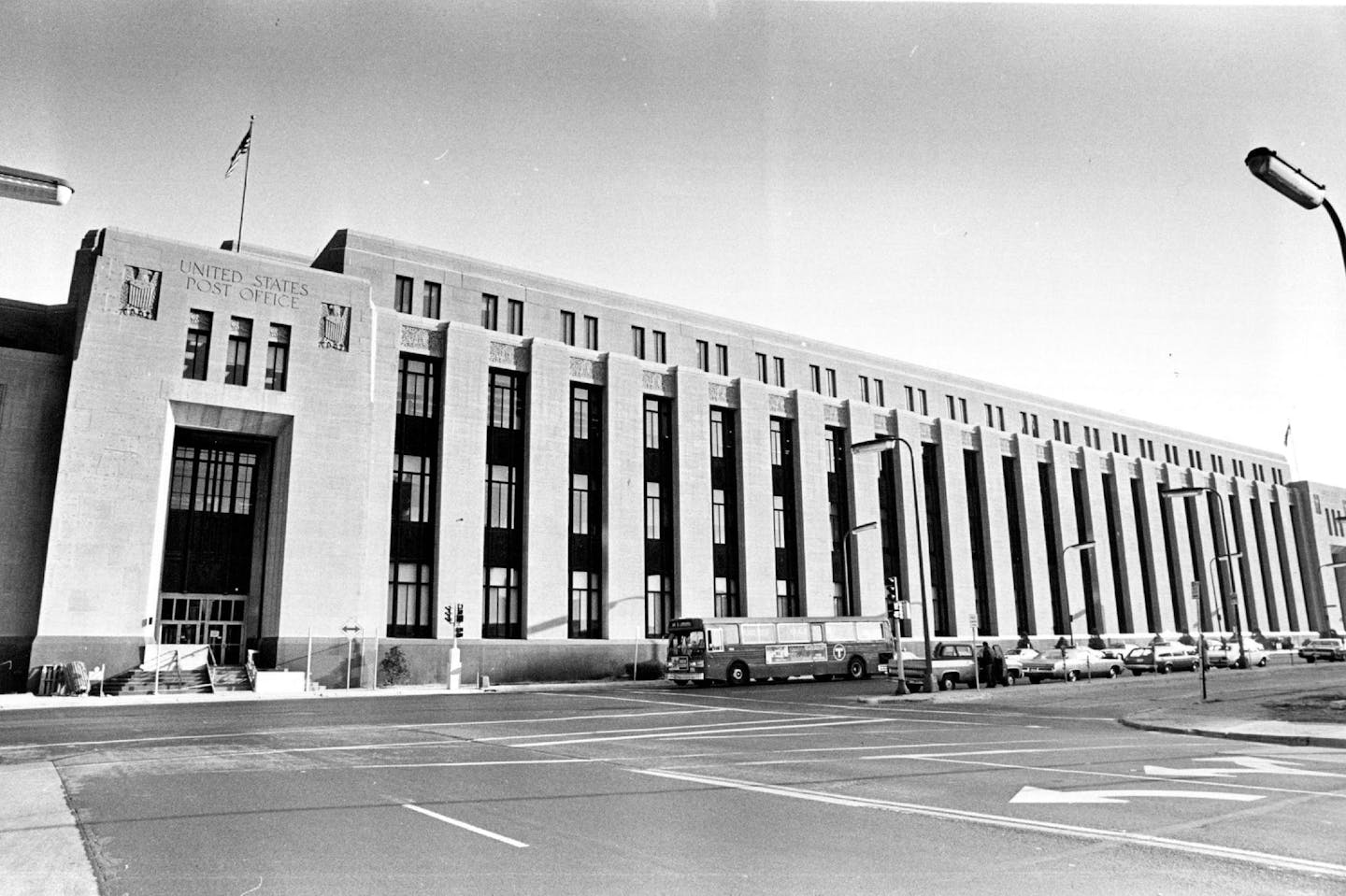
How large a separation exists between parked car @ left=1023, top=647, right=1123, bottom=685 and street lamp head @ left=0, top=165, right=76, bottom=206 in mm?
38799

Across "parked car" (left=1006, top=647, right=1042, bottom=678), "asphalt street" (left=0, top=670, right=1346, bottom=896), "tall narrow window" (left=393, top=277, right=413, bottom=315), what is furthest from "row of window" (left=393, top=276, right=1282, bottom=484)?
"asphalt street" (left=0, top=670, right=1346, bottom=896)

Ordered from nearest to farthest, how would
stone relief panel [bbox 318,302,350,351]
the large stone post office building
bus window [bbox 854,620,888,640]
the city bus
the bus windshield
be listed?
the large stone post office building → the bus windshield → the city bus → stone relief panel [bbox 318,302,350,351] → bus window [bbox 854,620,888,640]

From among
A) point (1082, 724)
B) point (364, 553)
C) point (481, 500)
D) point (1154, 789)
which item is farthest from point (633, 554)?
point (1154, 789)

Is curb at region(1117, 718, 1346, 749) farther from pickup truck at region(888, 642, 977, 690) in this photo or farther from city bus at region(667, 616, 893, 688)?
city bus at region(667, 616, 893, 688)

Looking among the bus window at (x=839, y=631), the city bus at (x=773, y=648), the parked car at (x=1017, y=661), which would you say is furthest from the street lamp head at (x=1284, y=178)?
the bus window at (x=839, y=631)

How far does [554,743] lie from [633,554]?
111ft

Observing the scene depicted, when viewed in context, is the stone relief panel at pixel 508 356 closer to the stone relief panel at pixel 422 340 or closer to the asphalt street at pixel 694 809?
the stone relief panel at pixel 422 340

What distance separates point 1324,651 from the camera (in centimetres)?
5862

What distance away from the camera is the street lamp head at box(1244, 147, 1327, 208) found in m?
11.1

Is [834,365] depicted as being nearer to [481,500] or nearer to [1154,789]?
[481,500]

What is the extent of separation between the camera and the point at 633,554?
51281 mm

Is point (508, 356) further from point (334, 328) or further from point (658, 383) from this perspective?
point (658, 383)

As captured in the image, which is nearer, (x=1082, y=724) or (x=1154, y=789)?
(x=1154, y=789)

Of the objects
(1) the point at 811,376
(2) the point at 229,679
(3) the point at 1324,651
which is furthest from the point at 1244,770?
(3) the point at 1324,651
